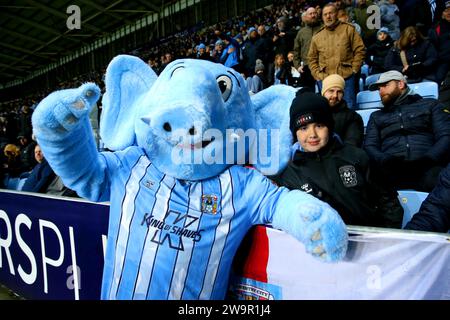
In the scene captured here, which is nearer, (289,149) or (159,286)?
(159,286)

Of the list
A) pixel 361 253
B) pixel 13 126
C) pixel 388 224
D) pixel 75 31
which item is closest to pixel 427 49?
pixel 388 224

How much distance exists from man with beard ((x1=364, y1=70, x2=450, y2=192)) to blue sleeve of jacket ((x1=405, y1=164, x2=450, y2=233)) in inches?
28.7

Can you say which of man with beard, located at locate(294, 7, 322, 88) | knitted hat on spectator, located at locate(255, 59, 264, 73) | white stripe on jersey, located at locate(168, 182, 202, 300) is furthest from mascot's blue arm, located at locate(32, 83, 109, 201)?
knitted hat on spectator, located at locate(255, 59, 264, 73)

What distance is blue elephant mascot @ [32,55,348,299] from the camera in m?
0.93

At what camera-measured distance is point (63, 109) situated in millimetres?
859

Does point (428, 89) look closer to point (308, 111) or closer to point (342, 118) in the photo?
point (342, 118)

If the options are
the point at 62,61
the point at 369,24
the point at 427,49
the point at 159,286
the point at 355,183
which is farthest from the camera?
the point at 62,61

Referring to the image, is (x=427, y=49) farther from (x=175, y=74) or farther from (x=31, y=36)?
(x=31, y=36)

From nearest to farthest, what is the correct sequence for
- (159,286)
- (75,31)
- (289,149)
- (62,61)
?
(159,286)
(289,149)
(75,31)
(62,61)

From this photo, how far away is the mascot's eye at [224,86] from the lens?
1090 millimetres

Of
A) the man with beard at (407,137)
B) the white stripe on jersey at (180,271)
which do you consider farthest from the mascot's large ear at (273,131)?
the man with beard at (407,137)

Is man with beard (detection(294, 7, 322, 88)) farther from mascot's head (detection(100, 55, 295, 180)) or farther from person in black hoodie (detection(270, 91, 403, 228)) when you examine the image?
mascot's head (detection(100, 55, 295, 180))
